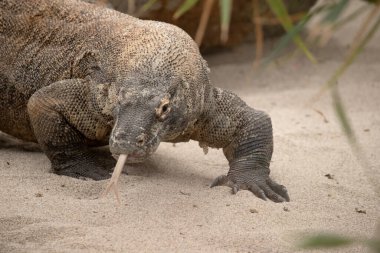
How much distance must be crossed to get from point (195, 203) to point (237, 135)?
0.93m

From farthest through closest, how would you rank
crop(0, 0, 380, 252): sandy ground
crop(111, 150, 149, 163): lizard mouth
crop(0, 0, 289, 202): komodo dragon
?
crop(0, 0, 289, 202): komodo dragon
crop(111, 150, 149, 163): lizard mouth
crop(0, 0, 380, 252): sandy ground

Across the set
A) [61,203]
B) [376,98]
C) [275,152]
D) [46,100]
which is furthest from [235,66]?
[61,203]

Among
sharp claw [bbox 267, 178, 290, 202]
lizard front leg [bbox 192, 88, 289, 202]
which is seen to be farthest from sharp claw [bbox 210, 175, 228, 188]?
sharp claw [bbox 267, 178, 290, 202]

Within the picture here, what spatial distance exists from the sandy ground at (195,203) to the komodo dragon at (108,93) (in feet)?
0.83

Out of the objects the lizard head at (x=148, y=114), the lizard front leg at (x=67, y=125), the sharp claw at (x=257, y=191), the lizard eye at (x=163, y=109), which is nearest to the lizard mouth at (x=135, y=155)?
the lizard head at (x=148, y=114)

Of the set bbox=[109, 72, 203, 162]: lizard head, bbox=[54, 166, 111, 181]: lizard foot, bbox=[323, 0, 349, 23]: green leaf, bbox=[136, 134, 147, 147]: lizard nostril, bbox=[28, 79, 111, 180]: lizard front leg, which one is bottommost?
bbox=[54, 166, 111, 181]: lizard foot

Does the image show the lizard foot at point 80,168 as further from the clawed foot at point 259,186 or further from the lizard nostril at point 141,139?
the lizard nostril at point 141,139

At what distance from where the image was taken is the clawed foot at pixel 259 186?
5.07 m

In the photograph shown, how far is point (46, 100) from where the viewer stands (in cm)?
536

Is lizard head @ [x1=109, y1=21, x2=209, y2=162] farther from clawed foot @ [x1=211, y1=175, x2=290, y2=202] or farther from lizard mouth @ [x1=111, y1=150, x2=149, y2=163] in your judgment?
clawed foot @ [x1=211, y1=175, x2=290, y2=202]

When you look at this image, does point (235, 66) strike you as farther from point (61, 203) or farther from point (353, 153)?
point (61, 203)

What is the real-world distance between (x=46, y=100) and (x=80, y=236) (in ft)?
5.50

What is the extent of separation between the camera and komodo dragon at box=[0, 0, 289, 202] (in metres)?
4.71

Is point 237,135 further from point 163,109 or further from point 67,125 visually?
point 67,125
